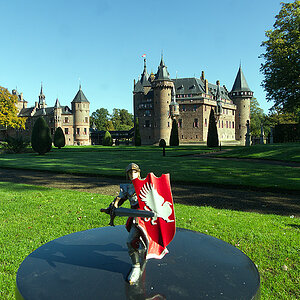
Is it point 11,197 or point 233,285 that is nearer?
point 233,285

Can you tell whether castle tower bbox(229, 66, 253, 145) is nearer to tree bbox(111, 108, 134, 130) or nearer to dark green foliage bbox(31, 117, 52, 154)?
tree bbox(111, 108, 134, 130)

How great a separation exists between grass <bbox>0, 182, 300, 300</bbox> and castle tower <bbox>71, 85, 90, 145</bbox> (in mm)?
64525

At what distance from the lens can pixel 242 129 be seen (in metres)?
68.2

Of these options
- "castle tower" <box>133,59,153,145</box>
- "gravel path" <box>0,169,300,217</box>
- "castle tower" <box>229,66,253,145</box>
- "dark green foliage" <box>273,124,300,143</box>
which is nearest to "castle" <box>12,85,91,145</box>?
"castle tower" <box>133,59,153,145</box>

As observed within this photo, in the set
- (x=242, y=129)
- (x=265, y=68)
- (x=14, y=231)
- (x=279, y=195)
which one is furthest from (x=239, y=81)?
(x=14, y=231)

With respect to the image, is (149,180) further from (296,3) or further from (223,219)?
(296,3)

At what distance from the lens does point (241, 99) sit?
66.8 m

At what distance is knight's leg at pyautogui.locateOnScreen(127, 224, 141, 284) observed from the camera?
8.79ft

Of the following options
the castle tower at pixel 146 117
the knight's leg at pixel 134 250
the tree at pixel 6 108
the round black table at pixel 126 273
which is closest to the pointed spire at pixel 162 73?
the castle tower at pixel 146 117

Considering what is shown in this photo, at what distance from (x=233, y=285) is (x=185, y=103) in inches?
2398

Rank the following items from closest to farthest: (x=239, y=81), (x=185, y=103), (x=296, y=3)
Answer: (x=296, y=3) < (x=185, y=103) < (x=239, y=81)

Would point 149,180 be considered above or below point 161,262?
above

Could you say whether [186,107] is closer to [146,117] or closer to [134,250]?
[146,117]

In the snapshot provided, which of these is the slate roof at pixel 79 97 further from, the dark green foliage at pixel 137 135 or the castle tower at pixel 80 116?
the dark green foliage at pixel 137 135
